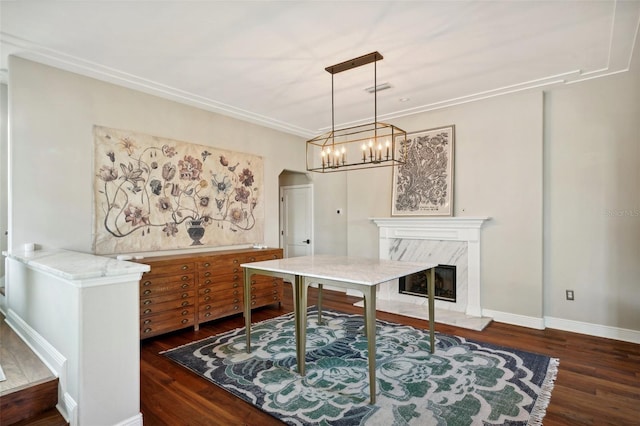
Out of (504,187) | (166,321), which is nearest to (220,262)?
(166,321)

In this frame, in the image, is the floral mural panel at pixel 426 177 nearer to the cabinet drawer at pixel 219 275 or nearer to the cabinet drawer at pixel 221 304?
the cabinet drawer at pixel 219 275

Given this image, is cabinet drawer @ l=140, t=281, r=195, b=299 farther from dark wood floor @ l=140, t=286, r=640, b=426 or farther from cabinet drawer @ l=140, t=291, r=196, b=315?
dark wood floor @ l=140, t=286, r=640, b=426

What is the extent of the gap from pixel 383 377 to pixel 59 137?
3.85 m

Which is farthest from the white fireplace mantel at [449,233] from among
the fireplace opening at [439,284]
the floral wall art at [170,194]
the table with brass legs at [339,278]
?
the floral wall art at [170,194]

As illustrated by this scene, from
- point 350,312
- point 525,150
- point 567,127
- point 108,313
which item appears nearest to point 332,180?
point 350,312

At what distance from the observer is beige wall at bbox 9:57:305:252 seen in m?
3.11

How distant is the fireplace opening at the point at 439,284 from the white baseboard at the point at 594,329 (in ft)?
3.76

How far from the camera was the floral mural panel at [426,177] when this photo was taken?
15.4ft

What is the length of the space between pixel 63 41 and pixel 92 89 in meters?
0.68

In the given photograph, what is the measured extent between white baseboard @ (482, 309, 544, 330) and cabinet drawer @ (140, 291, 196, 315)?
148 inches

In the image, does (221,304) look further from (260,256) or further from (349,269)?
(349,269)

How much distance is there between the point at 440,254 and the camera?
480cm

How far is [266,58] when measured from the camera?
10.8ft

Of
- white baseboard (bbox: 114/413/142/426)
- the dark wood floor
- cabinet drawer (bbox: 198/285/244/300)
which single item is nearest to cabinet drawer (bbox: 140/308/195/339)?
the dark wood floor
